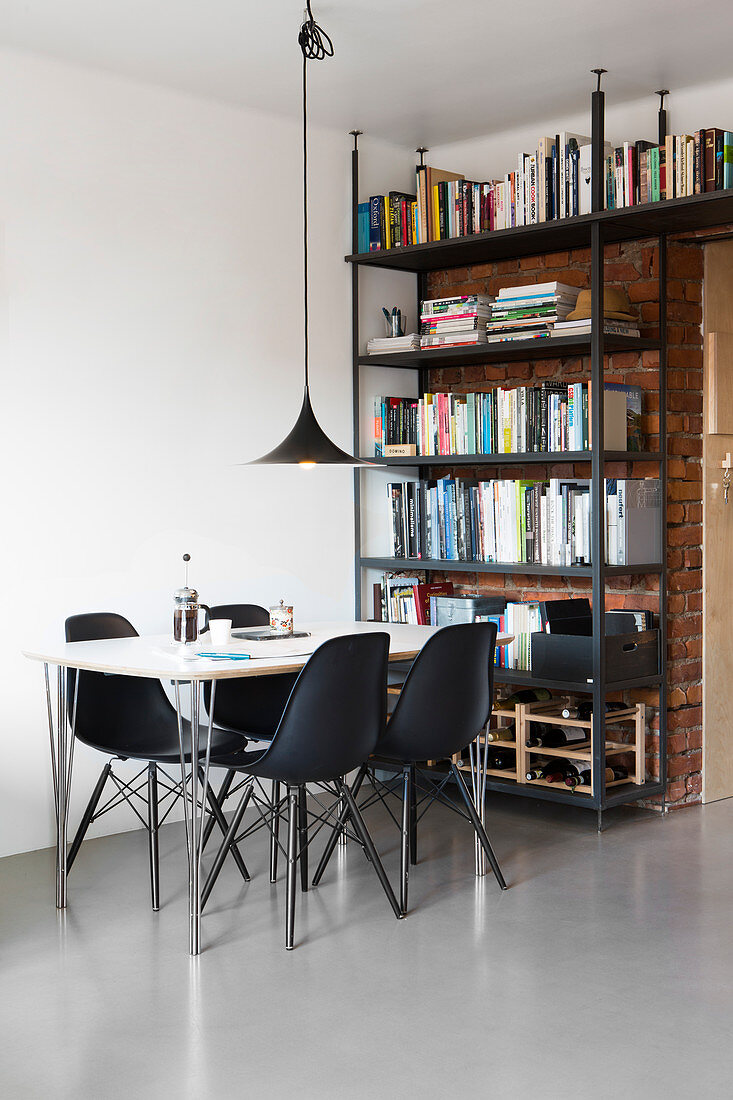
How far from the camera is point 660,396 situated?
185 inches

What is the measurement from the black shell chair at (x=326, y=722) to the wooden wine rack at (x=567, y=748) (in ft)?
3.94

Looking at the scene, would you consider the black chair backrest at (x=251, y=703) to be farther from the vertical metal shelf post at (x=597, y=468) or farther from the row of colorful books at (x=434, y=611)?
the vertical metal shelf post at (x=597, y=468)

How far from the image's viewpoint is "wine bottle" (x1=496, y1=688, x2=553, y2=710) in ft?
15.9

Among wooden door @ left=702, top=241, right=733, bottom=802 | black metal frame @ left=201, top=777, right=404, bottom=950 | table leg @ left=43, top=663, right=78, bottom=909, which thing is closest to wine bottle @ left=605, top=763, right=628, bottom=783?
wooden door @ left=702, top=241, right=733, bottom=802

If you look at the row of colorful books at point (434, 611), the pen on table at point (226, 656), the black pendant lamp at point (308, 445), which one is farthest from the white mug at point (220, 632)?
the row of colorful books at point (434, 611)

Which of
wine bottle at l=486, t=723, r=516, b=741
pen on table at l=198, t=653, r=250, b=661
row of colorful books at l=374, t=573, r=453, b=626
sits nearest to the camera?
pen on table at l=198, t=653, r=250, b=661

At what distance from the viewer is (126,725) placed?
4.02 m

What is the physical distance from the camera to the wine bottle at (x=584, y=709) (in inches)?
183

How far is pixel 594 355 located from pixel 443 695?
5.05 ft

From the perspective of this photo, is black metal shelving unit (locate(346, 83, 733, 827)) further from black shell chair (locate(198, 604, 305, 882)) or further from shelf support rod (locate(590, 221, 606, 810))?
black shell chair (locate(198, 604, 305, 882))

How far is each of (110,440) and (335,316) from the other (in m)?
1.31

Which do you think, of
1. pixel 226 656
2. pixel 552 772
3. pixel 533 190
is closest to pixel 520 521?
pixel 552 772

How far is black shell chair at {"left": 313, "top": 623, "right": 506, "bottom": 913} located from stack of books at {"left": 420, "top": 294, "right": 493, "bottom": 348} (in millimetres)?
1681

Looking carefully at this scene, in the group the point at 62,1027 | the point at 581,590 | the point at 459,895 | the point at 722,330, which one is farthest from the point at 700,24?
the point at 62,1027
